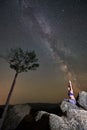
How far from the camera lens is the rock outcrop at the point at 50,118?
1546 cm

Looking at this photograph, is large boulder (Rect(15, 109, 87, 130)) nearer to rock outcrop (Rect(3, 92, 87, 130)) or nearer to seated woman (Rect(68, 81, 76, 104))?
rock outcrop (Rect(3, 92, 87, 130))

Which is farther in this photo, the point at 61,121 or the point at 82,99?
the point at 82,99

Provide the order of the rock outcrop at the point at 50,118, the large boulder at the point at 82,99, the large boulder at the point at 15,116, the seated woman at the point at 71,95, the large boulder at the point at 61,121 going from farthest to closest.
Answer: the large boulder at the point at 15,116
the large boulder at the point at 82,99
the seated woman at the point at 71,95
the rock outcrop at the point at 50,118
the large boulder at the point at 61,121

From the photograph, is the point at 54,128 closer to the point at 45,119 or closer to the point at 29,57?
the point at 45,119

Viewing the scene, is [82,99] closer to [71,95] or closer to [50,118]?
[71,95]

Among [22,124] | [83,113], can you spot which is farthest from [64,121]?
[22,124]

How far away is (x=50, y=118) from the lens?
15641 millimetres

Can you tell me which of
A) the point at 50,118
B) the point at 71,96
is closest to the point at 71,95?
the point at 71,96

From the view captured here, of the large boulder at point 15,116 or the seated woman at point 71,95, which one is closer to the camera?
the seated woman at point 71,95

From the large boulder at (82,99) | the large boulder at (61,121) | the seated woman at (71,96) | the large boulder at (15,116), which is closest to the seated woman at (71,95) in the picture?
the seated woman at (71,96)

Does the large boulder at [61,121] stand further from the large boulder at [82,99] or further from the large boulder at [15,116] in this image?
the large boulder at [15,116]

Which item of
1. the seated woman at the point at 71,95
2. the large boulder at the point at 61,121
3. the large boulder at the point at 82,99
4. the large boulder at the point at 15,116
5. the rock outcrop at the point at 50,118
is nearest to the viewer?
the large boulder at the point at 61,121

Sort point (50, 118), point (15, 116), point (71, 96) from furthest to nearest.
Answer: point (15, 116)
point (71, 96)
point (50, 118)

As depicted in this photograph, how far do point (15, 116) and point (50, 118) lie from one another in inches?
200
